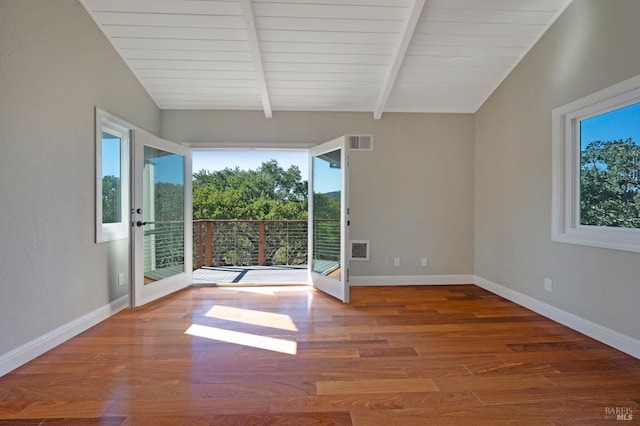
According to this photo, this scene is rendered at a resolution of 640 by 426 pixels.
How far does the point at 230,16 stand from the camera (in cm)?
284

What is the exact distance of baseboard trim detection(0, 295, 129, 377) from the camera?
6.64 ft

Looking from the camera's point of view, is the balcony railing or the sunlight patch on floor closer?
the sunlight patch on floor

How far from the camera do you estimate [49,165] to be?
94.0 inches

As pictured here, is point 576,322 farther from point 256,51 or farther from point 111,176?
point 111,176

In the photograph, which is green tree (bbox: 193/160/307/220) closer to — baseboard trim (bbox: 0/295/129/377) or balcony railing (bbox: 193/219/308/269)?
balcony railing (bbox: 193/219/308/269)

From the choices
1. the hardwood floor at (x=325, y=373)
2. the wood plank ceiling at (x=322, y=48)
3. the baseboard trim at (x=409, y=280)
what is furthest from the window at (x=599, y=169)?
the baseboard trim at (x=409, y=280)

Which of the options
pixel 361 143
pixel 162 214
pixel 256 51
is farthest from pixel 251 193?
pixel 256 51

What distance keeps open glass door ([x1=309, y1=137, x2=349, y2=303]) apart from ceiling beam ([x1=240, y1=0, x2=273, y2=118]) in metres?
0.83

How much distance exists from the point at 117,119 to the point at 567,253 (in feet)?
14.5

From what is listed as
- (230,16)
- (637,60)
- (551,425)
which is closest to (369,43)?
(230,16)

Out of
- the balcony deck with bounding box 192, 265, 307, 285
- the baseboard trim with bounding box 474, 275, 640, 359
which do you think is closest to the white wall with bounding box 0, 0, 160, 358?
the balcony deck with bounding box 192, 265, 307, 285

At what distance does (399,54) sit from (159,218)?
3.16m

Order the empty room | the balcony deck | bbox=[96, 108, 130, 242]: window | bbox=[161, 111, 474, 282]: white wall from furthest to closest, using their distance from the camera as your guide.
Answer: the balcony deck → bbox=[161, 111, 474, 282]: white wall → bbox=[96, 108, 130, 242]: window → the empty room

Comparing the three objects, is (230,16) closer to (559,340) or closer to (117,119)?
(117,119)
